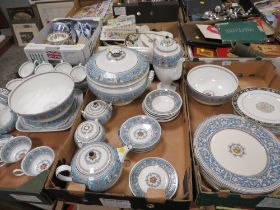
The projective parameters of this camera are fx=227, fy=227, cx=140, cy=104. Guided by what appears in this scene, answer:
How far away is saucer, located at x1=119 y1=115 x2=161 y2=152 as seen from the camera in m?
0.84

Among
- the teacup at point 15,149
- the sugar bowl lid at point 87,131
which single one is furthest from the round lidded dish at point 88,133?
the teacup at point 15,149

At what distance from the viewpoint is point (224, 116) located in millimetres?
869

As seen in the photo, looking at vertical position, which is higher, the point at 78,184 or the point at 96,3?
the point at 96,3

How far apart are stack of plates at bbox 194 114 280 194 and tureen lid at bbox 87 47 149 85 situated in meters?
0.32

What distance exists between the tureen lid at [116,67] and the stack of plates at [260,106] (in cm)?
40

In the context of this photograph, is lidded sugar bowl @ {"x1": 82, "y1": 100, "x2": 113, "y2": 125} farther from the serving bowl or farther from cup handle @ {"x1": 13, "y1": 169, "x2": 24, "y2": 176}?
cup handle @ {"x1": 13, "y1": 169, "x2": 24, "y2": 176}

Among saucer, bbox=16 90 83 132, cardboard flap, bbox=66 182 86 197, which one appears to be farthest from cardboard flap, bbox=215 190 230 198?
saucer, bbox=16 90 83 132

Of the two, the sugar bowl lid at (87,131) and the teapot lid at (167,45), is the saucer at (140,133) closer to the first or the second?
the sugar bowl lid at (87,131)

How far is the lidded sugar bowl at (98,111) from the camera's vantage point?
892 millimetres

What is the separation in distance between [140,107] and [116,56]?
0.25 meters

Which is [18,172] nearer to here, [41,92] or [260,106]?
[41,92]

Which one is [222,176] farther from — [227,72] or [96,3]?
[96,3]

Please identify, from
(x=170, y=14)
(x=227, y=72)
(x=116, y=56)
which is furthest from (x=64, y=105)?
(x=170, y=14)

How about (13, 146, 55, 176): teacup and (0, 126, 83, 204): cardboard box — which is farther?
(13, 146, 55, 176): teacup
